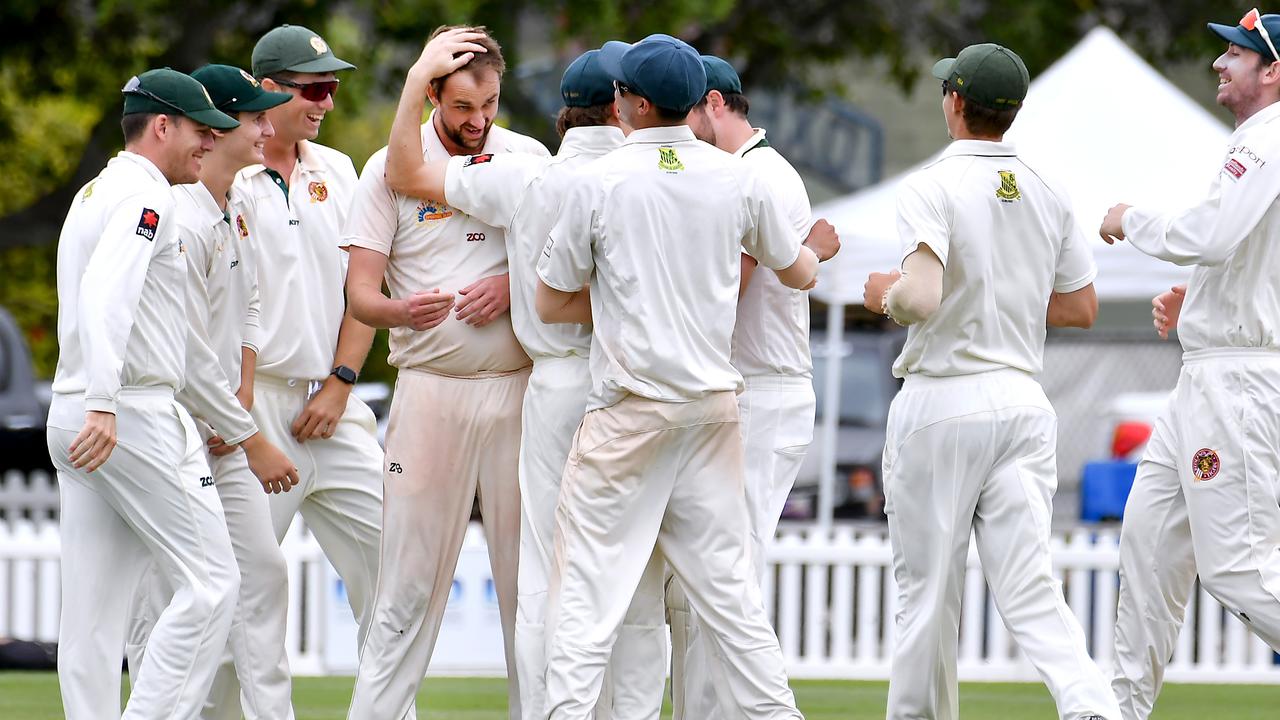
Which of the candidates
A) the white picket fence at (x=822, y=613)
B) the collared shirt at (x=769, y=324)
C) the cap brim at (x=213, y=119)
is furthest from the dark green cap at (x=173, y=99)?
the white picket fence at (x=822, y=613)

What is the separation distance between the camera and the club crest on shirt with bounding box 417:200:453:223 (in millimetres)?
6047

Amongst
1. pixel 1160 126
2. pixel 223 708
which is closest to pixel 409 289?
pixel 223 708

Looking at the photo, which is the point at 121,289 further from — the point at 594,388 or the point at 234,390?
the point at 594,388

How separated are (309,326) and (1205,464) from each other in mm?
3118

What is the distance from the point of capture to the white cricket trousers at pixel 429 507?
598 cm

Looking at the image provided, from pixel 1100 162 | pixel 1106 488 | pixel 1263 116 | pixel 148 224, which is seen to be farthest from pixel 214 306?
pixel 1106 488

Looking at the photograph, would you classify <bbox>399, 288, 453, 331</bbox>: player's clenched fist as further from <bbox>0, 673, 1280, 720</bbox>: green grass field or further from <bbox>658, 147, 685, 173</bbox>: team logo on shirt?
<bbox>0, 673, 1280, 720</bbox>: green grass field

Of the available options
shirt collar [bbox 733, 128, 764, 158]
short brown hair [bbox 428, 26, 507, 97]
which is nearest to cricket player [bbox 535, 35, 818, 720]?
short brown hair [bbox 428, 26, 507, 97]

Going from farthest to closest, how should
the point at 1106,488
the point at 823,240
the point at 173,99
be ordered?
the point at 1106,488 < the point at 823,240 < the point at 173,99

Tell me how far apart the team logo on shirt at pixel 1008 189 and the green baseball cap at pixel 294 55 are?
2.35 metres

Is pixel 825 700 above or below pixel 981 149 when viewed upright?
below

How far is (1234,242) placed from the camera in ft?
18.9

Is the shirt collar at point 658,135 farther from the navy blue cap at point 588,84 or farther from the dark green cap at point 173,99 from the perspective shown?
the dark green cap at point 173,99

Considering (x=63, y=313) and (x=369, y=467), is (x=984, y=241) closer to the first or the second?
(x=369, y=467)
